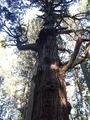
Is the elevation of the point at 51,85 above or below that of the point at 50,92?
above

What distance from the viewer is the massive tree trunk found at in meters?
2.92

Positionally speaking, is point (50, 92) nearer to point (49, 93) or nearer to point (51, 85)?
point (49, 93)

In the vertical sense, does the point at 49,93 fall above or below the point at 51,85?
below

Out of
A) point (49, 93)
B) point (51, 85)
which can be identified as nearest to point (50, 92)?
point (49, 93)

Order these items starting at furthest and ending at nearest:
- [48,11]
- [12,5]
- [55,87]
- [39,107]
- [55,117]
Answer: [12,5], [48,11], [55,87], [39,107], [55,117]

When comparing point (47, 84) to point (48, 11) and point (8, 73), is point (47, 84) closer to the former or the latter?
point (48, 11)

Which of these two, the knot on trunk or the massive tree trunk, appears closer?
the massive tree trunk

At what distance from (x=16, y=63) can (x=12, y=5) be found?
10425 millimetres

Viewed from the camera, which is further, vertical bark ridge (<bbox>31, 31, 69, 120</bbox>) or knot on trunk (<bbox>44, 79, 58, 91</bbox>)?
knot on trunk (<bbox>44, 79, 58, 91</bbox>)

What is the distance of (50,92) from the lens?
10.5ft

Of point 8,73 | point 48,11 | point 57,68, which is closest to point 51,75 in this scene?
point 57,68

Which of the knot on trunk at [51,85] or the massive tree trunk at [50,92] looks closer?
the massive tree trunk at [50,92]

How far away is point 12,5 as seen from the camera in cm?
867

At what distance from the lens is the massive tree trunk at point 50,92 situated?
292cm
